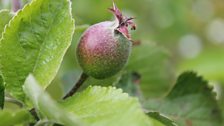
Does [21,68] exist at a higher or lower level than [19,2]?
lower

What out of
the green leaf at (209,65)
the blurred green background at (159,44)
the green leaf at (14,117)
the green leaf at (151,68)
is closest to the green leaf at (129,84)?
the blurred green background at (159,44)

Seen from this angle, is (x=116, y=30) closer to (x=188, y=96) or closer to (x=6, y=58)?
(x=6, y=58)

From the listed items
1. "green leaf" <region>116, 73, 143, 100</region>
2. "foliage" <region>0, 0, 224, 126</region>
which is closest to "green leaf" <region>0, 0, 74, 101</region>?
"foliage" <region>0, 0, 224, 126</region>

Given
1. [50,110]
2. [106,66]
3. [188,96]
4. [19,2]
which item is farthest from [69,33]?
[188,96]

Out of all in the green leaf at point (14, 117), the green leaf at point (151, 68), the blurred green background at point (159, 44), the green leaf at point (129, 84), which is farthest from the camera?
the green leaf at point (151, 68)

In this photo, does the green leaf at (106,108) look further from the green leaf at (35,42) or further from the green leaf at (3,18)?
the green leaf at (3,18)

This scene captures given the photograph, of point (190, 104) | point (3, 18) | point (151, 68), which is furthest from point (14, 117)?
point (151, 68)
